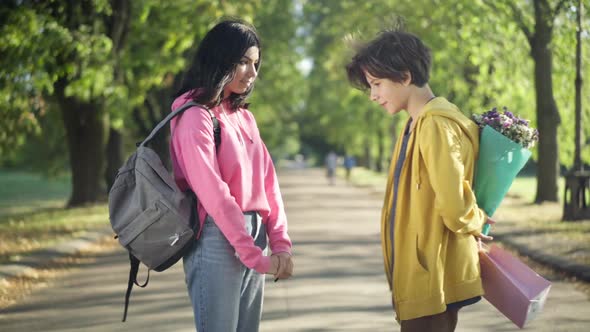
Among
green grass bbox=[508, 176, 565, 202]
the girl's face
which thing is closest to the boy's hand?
the girl's face

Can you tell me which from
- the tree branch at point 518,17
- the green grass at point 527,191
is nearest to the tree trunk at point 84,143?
the tree branch at point 518,17

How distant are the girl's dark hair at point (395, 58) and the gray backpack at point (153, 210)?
663mm

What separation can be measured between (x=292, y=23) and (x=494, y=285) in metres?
28.1

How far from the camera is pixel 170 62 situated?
19.9m

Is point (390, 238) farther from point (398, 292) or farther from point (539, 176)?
point (539, 176)

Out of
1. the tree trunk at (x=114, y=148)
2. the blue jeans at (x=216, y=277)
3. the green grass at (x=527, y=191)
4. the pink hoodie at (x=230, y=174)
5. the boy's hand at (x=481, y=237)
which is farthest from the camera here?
the tree trunk at (x=114, y=148)

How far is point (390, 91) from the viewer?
11.2 feet

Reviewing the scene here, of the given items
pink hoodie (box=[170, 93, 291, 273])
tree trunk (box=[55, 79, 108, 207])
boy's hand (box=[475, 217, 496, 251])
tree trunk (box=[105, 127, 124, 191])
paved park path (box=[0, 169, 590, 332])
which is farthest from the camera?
tree trunk (box=[105, 127, 124, 191])

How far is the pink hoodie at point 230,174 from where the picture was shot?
3088 millimetres

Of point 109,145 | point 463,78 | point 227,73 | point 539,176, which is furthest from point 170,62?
point 227,73

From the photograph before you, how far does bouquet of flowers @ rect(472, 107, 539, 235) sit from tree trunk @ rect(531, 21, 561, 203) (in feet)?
48.6

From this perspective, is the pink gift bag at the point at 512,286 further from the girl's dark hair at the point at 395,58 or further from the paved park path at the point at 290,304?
the paved park path at the point at 290,304

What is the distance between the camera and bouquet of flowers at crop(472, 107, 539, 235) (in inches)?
133

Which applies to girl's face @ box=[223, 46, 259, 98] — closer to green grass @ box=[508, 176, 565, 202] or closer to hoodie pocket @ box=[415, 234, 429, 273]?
hoodie pocket @ box=[415, 234, 429, 273]
